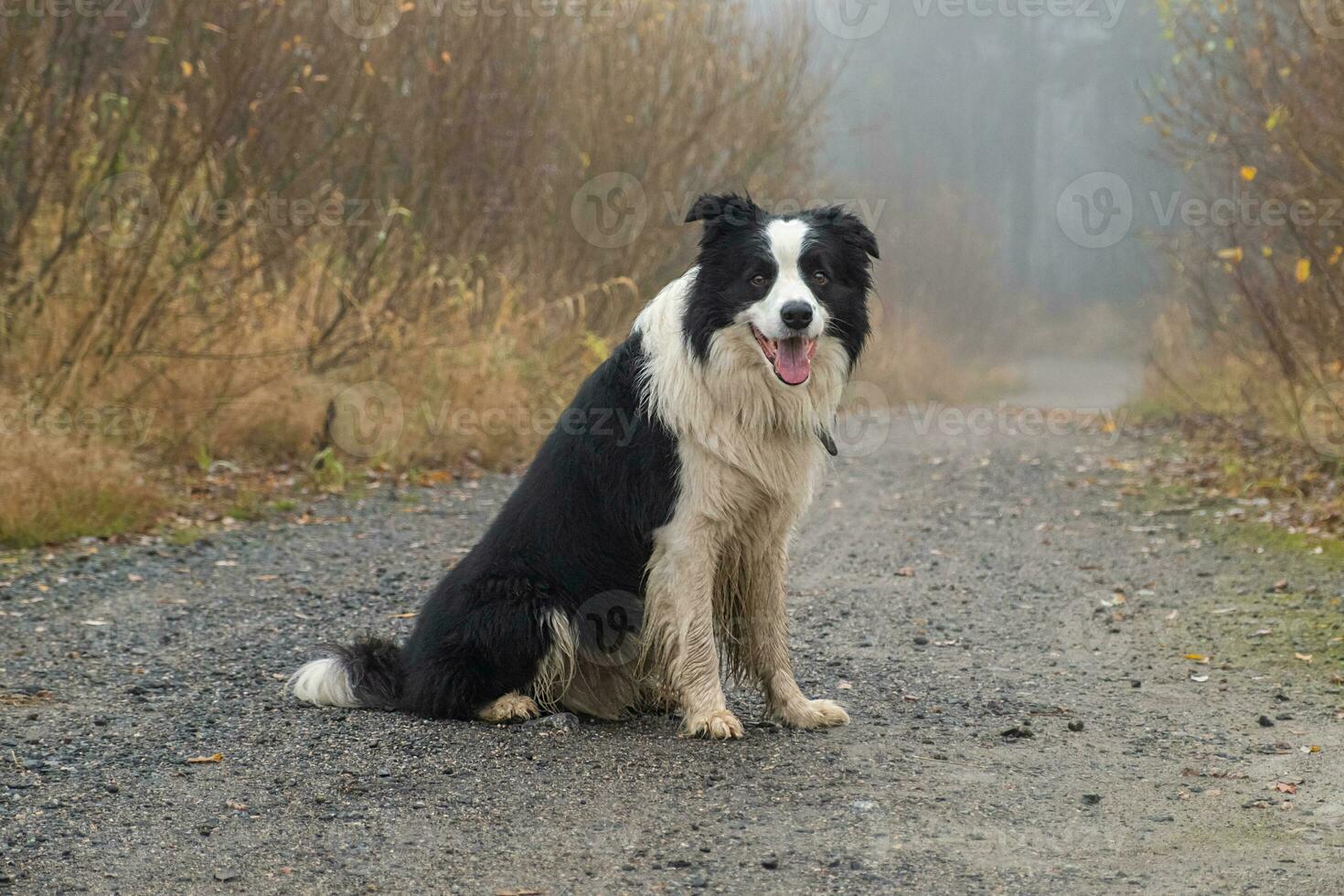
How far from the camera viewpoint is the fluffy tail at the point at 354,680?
4.50 metres

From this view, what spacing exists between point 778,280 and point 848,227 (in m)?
0.36

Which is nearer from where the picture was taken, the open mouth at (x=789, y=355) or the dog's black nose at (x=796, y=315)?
the dog's black nose at (x=796, y=315)

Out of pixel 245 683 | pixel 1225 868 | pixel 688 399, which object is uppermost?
pixel 688 399

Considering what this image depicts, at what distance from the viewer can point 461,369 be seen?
10.9m

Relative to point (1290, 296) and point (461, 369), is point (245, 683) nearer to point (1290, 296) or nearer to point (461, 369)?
point (461, 369)

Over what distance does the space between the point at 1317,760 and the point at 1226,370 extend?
491 inches

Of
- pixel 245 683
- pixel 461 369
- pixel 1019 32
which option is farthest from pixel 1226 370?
pixel 1019 32

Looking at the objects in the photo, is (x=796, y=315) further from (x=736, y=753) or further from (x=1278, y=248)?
(x=1278, y=248)

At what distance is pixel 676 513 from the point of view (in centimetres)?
426

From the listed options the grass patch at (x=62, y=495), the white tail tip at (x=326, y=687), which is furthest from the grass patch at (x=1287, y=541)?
the grass patch at (x=62, y=495)

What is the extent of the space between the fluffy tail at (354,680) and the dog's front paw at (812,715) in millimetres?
1316

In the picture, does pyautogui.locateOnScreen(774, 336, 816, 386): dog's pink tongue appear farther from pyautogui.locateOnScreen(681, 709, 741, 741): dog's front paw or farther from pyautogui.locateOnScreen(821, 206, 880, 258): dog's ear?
pyautogui.locateOnScreen(681, 709, 741, 741): dog's front paw

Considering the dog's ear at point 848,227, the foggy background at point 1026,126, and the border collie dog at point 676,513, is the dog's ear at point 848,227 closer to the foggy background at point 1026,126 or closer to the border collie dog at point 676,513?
the border collie dog at point 676,513

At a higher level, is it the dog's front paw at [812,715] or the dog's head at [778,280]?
the dog's head at [778,280]
